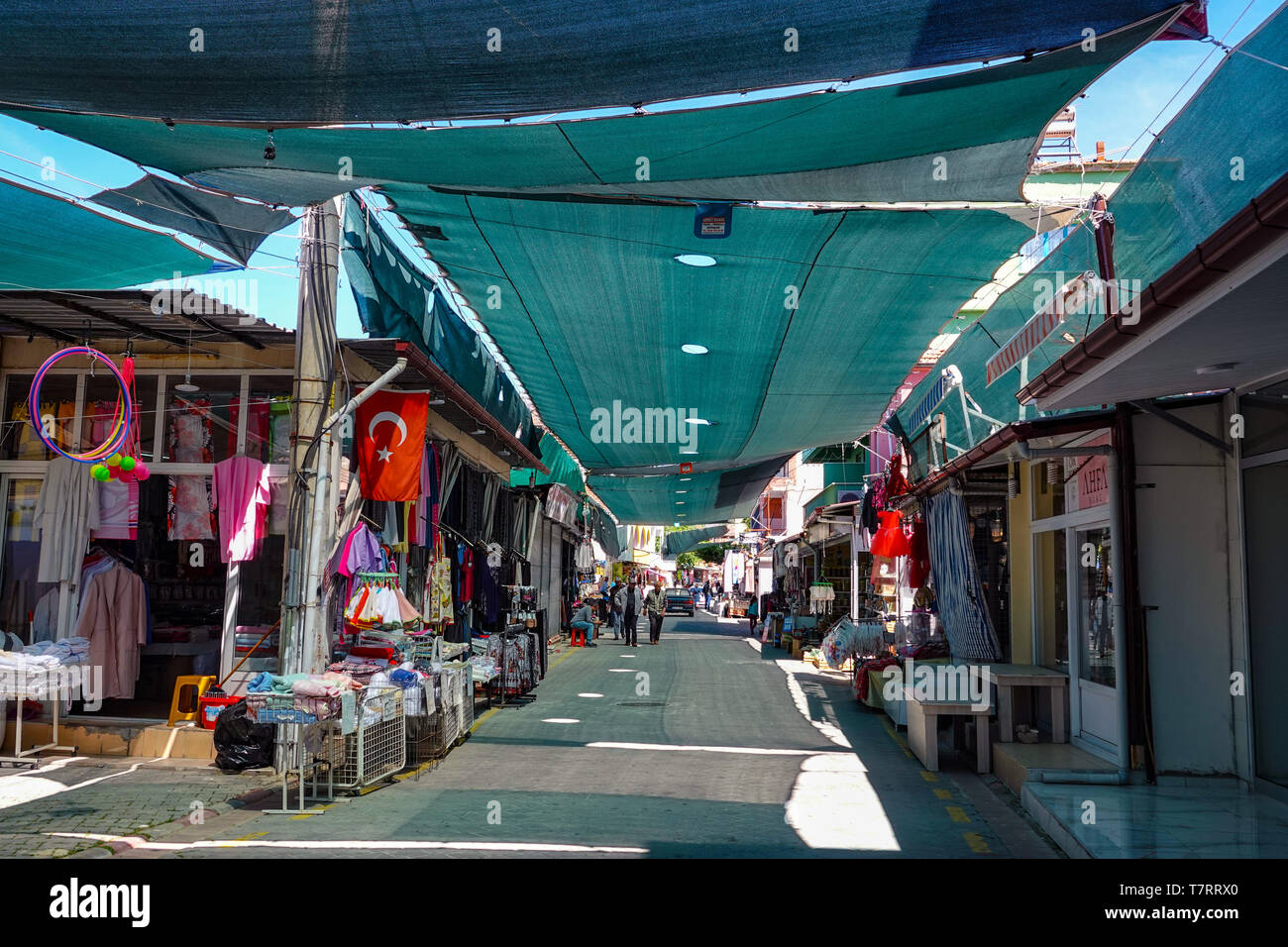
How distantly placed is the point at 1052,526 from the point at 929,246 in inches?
140

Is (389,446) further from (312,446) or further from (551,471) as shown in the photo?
(551,471)

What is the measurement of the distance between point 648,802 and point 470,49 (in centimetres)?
535

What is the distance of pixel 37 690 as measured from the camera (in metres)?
8.56

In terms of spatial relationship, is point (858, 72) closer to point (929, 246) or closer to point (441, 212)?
point (929, 246)

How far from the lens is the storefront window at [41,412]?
10125mm

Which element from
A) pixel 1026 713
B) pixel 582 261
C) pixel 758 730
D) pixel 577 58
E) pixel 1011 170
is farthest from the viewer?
pixel 758 730

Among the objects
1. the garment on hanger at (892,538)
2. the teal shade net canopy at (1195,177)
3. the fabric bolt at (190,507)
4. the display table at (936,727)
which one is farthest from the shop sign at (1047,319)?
the fabric bolt at (190,507)

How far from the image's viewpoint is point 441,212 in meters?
7.98

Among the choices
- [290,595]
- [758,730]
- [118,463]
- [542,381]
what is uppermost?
[542,381]

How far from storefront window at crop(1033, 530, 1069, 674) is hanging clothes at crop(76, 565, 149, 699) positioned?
30.1 feet

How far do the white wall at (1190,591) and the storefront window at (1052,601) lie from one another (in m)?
2.03

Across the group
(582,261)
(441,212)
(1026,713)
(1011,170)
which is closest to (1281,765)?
(1026,713)

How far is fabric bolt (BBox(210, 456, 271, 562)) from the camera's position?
9.57 metres
